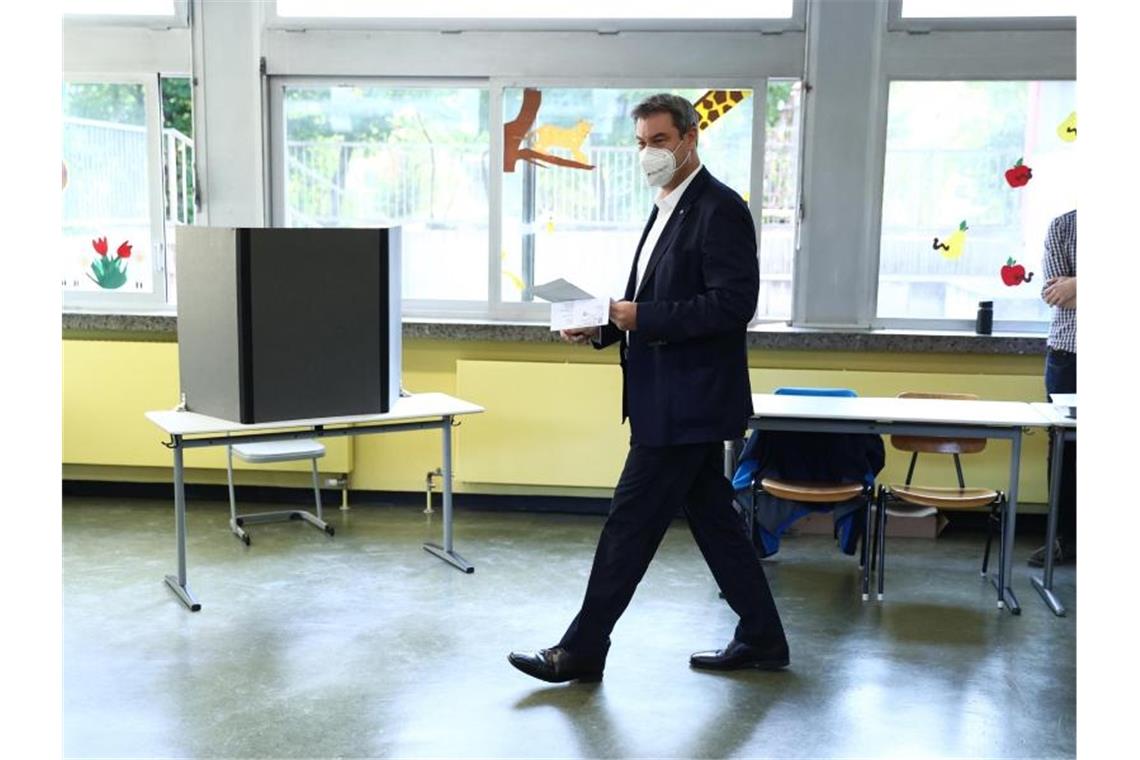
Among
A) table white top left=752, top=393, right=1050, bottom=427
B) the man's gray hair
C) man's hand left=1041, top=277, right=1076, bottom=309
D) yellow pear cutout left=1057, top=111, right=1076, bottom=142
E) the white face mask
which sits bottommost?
table white top left=752, top=393, right=1050, bottom=427

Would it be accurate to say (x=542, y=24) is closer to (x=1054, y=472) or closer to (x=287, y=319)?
(x=287, y=319)

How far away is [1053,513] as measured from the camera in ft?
12.8

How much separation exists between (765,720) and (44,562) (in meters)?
2.40

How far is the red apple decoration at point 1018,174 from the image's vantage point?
4.96m

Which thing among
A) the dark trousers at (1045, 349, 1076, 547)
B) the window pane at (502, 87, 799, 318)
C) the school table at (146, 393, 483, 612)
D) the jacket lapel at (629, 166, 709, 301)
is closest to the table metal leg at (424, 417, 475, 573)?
the school table at (146, 393, 483, 612)

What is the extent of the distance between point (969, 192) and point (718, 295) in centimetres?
266

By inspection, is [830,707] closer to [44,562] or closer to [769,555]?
[769,555]

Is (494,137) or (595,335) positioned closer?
(595,335)

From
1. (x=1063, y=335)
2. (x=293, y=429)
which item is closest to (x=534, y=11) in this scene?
(x=293, y=429)

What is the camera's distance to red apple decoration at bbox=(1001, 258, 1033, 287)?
5.02 m

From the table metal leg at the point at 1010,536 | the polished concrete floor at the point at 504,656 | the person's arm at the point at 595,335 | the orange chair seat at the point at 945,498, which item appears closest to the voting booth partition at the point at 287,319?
the polished concrete floor at the point at 504,656

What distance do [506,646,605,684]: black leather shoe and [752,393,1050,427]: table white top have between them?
3.64 ft

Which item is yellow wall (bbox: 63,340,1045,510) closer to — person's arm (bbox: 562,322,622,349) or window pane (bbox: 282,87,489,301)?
window pane (bbox: 282,87,489,301)

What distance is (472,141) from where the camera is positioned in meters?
5.21
